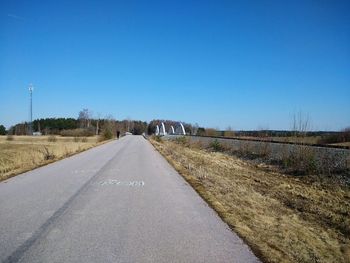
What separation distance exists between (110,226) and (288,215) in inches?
201

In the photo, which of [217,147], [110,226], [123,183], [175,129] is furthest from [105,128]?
[110,226]

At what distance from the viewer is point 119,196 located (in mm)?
11633

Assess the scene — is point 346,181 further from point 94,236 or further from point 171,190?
point 94,236

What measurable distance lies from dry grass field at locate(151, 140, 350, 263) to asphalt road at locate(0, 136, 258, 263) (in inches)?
16.4

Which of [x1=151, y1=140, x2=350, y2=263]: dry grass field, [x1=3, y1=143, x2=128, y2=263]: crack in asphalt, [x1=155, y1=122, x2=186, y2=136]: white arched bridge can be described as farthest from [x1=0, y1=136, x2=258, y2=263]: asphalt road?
[x1=155, y1=122, x2=186, y2=136]: white arched bridge

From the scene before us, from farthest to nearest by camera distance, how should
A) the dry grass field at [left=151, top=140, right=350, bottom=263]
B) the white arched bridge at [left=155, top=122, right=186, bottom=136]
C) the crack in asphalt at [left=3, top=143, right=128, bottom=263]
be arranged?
1. the white arched bridge at [left=155, top=122, right=186, bottom=136]
2. the dry grass field at [left=151, top=140, right=350, bottom=263]
3. the crack in asphalt at [left=3, top=143, right=128, bottom=263]

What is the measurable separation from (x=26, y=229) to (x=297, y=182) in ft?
47.6

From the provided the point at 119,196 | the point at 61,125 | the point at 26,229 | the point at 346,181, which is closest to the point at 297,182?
the point at 346,181

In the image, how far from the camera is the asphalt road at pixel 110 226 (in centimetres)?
609

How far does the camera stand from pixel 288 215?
35.7ft

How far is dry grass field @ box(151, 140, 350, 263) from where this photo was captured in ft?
23.0

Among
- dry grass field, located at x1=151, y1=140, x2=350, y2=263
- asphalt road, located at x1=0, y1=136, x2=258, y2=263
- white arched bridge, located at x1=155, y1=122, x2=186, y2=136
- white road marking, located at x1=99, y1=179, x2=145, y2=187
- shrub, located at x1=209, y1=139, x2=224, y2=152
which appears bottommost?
dry grass field, located at x1=151, y1=140, x2=350, y2=263

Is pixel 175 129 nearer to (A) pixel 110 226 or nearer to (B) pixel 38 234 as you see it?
(A) pixel 110 226

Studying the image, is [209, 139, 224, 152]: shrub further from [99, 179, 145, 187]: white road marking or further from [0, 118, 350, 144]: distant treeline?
[99, 179, 145, 187]: white road marking
